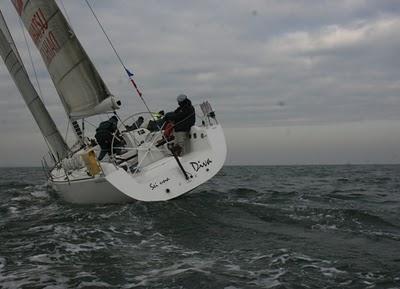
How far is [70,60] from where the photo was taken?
33.5ft

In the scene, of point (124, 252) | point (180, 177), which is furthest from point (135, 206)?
point (124, 252)

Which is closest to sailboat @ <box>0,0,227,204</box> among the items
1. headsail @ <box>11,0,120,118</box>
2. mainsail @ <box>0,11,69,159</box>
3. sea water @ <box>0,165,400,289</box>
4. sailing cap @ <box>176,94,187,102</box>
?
headsail @ <box>11,0,120,118</box>

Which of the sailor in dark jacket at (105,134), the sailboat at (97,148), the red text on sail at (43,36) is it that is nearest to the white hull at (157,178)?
the sailboat at (97,148)

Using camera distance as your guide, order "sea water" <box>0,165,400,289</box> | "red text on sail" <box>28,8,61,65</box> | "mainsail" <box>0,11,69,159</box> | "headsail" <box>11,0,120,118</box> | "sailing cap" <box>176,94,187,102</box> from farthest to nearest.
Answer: "mainsail" <box>0,11,69,159</box>, "red text on sail" <box>28,8,61,65</box>, "headsail" <box>11,0,120,118</box>, "sailing cap" <box>176,94,187,102</box>, "sea water" <box>0,165,400,289</box>

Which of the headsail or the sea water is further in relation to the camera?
the headsail

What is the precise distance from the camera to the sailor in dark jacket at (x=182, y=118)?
9.86m

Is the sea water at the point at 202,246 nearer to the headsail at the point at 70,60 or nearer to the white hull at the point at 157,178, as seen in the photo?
the white hull at the point at 157,178

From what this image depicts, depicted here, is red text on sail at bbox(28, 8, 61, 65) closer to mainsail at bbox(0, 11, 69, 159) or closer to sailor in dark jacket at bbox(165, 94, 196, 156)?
sailor in dark jacket at bbox(165, 94, 196, 156)

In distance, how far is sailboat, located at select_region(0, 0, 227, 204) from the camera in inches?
329

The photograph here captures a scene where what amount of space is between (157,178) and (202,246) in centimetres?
298

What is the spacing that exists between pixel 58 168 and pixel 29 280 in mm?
9060

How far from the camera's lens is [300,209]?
28.6ft

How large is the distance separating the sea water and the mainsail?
5011mm

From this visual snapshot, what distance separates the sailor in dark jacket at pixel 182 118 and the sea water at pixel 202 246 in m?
1.46
